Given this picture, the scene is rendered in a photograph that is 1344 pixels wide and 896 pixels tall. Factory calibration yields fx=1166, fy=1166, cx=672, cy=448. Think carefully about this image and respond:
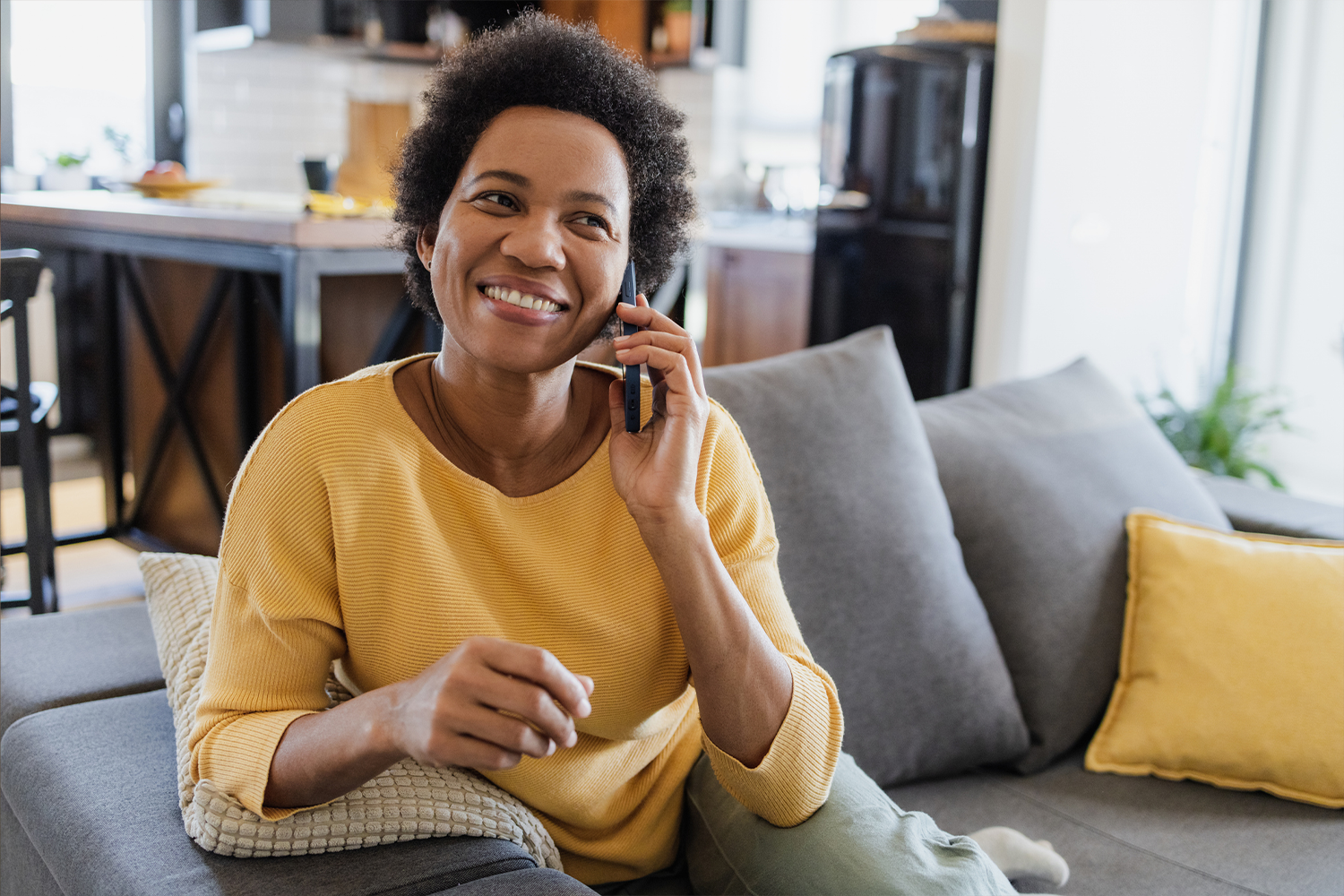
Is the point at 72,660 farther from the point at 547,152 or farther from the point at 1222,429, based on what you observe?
the point at 1222,429

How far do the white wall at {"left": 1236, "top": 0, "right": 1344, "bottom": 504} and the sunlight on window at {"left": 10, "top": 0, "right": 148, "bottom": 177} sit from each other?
10.8 ft

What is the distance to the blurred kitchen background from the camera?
2.01m

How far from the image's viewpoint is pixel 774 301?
4.64 m

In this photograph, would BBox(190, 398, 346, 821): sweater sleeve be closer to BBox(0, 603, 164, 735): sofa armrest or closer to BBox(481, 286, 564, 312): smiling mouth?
BBox(481, 286, 564, 312): smiling mouth

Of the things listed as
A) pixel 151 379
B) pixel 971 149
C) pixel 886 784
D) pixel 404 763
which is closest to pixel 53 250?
pixel 151 379

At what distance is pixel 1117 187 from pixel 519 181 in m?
3.15

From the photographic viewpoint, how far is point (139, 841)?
37.2 inches

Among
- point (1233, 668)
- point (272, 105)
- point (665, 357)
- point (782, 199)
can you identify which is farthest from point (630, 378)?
point (272, 105)

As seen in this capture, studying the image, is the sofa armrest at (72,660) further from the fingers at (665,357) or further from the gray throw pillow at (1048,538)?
the gray throw pillow at (1048,538)

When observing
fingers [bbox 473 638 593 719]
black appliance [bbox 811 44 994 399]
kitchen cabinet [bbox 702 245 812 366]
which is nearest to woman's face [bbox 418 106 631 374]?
fingers [bbox 473 638 593 719]

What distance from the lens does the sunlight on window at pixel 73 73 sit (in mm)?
1673

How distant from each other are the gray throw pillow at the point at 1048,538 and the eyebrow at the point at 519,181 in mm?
830

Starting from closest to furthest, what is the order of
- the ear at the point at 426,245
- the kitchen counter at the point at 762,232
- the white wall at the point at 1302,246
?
the ear at the point at 426,245, the white wall at the point at 1302,246, the kitchen counter at the point at 762,232

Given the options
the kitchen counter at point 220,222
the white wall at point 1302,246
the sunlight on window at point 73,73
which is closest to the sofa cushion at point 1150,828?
the kitchen counter at point 220,222
